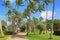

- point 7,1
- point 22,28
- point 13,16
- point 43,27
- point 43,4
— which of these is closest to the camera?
point 43,27

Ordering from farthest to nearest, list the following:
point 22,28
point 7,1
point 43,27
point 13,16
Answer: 1. point 22,28
2. point 13,16
3. point 7,1
4. point 43,27

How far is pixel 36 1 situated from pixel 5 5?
23.2m

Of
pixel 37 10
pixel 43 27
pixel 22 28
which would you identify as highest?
pixel 37 10

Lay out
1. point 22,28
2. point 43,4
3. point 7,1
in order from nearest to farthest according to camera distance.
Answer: point 43,4
point 7,1
point 22,28

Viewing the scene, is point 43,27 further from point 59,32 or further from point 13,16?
point 13,16

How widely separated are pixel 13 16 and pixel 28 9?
23.4 m

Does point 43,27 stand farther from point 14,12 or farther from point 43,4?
point 14,12

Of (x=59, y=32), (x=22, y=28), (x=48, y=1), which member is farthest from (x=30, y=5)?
(x=22, y=28)

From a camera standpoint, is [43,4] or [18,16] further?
[18,16]

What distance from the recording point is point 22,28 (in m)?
88.9

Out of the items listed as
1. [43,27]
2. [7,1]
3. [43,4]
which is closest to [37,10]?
[43,4]

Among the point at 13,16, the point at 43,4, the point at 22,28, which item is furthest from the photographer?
the point at 22,28

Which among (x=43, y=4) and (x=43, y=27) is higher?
(x=43, y=4)

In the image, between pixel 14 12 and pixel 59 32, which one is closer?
pixel 59 32
